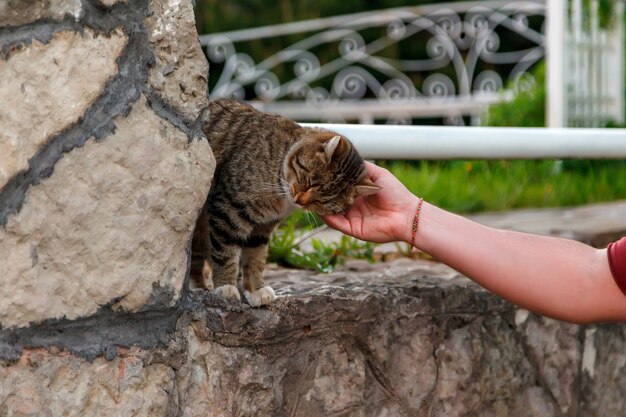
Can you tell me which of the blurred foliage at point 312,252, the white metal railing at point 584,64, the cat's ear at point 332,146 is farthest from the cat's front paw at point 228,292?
the white metal railing at point 584,64

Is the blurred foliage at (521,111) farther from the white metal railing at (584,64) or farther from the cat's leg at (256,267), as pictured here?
the cat's leg at (256,267)

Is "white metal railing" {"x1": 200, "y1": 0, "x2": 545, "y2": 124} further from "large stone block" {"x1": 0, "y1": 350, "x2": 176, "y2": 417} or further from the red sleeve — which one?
"large stone block" {"x1": 0, "y1": 350, "x2": 176, "y2": 417}

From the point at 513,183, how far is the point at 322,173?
299cm

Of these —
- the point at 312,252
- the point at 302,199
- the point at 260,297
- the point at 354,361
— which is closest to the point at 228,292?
the point at 260,297

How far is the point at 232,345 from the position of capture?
6.26ft

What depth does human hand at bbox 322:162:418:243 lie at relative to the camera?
2154mm

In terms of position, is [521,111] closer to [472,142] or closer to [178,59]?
[472,142]

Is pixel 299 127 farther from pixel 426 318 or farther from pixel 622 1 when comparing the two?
pixel 622 1

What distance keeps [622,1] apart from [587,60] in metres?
0.44

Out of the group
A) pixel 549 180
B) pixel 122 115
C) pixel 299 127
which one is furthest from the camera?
pixel 549 180

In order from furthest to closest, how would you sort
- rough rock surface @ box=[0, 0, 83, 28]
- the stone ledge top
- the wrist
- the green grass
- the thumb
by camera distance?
the green grass < the thumb < the wrist < the stone ledge top < rough rock surface @ box=[0, 0, 83, 28]

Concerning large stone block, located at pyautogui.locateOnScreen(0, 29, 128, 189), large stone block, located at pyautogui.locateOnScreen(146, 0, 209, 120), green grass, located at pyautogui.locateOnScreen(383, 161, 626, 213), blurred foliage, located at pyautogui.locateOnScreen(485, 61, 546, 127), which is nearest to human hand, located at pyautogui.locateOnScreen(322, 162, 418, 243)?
large stone block, located at pyautogui.locateOnScreen(146, 0, 209, 120)

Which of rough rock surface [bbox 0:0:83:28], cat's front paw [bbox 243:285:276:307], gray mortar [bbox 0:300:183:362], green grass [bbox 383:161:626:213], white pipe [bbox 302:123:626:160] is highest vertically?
rough rock surface [bbox 0:0:83:28]

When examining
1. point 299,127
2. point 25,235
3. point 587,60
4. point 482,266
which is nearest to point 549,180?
point 587,60
